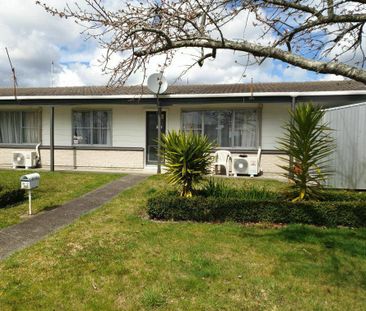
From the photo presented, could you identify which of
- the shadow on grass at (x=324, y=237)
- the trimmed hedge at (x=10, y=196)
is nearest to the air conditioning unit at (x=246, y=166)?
the shadow on grass at (x=324, y=237)

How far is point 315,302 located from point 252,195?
12.6 ft

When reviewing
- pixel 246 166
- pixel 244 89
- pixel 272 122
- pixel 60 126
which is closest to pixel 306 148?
pixel 246 166

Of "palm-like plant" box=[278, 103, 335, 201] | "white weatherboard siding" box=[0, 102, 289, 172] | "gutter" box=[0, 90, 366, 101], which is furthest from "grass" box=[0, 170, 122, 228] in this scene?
"palm-like plant" box=[278, 103, 335, 201]

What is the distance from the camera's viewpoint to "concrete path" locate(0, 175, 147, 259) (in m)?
5.48

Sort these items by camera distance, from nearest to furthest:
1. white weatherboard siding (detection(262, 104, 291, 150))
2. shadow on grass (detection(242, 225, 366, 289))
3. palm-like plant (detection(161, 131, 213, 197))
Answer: shadow on grass (detection(242, 225, 366, 289)) → palm-like plant (detection(161, 131, 213, 197)) → white weatherboard siding (detection(262, 104, 291, 150))

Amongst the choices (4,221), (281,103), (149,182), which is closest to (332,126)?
(281,103)

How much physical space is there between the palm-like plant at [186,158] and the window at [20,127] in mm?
10239

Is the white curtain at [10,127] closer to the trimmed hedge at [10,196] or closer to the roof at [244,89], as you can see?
the roof at [244,89]

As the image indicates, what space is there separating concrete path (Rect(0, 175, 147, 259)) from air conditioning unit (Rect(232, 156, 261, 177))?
15.0ft

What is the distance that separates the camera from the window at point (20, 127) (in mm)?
15367

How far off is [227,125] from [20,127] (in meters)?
9.45

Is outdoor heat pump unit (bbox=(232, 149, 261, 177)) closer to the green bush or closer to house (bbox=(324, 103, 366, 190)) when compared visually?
house (bbox=(324, 103, 366, 190))

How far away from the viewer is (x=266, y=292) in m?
3.80

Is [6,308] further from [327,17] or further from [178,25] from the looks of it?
[327,17]
